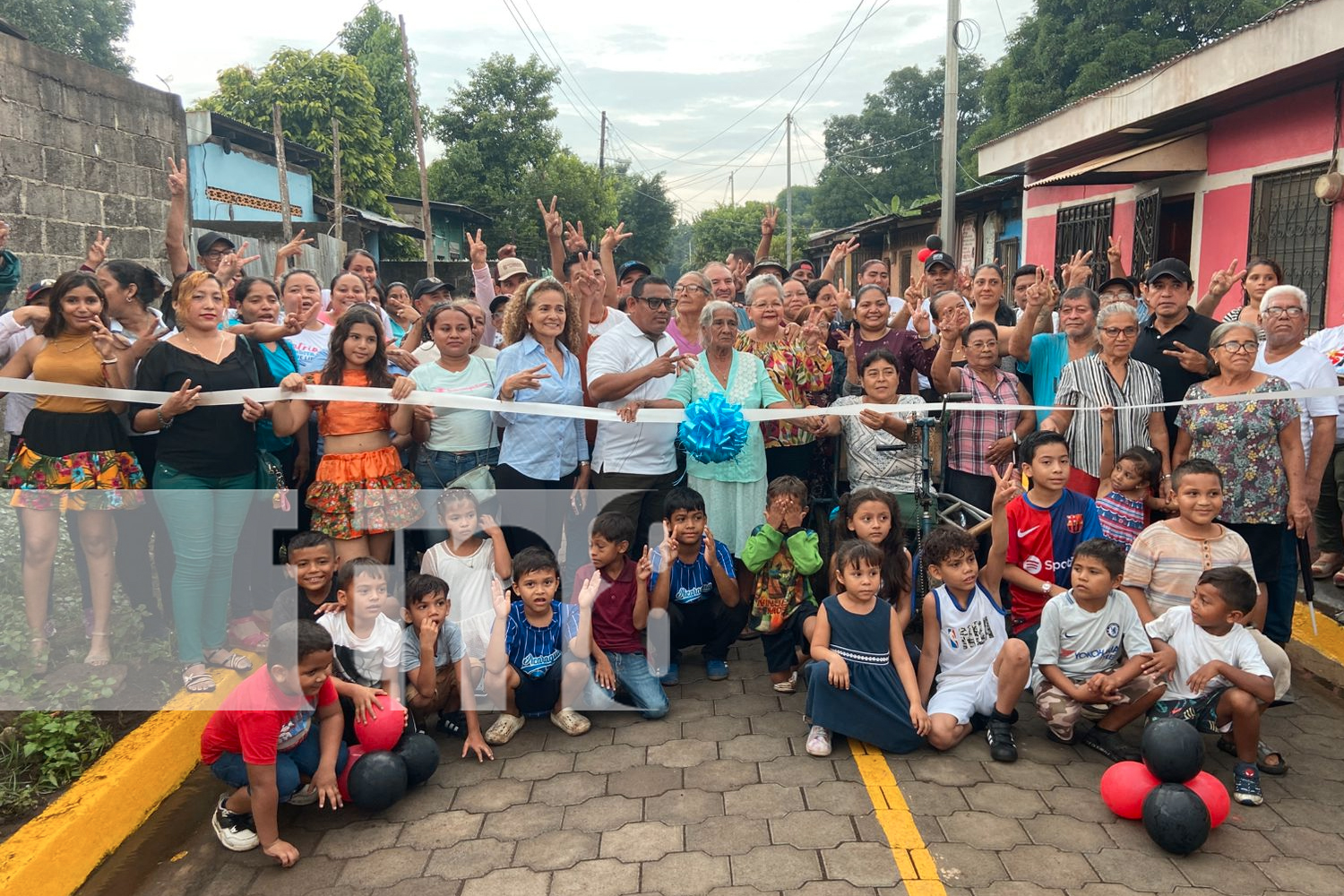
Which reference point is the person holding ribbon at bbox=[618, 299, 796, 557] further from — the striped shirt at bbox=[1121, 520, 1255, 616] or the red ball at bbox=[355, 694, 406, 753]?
the red ball at bbox=[355, 694, 406, 753]

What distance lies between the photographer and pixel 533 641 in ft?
14.6

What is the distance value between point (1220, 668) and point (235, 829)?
3842 millimetres

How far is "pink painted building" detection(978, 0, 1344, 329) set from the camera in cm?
916

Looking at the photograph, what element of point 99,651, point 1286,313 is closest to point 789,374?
point 1286,313

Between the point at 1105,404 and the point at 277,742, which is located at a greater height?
the point at 1105,404

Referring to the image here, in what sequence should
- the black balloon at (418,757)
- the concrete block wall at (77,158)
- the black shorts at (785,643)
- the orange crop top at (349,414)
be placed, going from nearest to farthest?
the black balloon at (418,757) < the orange crop top at (349,414) < the black shorts at (785,643) < the concrete block wall at (77,158)

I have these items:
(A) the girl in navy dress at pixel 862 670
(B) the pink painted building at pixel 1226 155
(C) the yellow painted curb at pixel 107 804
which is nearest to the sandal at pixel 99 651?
(C) the yellow painted curb at pixel 107 804

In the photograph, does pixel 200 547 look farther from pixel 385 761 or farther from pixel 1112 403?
pixel 1112 403

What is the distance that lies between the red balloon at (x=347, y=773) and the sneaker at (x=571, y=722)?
0.94m

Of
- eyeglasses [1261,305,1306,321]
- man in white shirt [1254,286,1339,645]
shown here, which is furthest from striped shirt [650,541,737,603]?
eyeglasses [1261,305,1306,321]

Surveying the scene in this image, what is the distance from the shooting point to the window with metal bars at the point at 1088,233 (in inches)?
576

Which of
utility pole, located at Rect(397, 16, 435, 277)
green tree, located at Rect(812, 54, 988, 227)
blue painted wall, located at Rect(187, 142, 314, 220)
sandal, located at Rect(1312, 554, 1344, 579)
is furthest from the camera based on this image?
green tree, located at Rect(812, 54, 988, 227)

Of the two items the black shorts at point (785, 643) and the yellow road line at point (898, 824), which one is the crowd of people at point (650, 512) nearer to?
the black shorts at point (785, 643)

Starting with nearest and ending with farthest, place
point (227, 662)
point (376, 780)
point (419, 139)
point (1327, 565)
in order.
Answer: point (376, 780) < point (227, 662) < point (1327, 565) < point (419, 139)
